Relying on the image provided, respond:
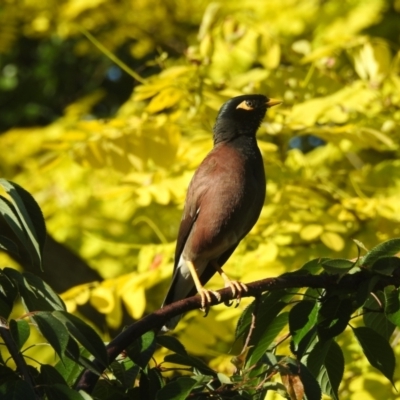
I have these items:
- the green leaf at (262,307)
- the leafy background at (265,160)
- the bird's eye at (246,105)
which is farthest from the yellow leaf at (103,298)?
the green leaf at (262,307)

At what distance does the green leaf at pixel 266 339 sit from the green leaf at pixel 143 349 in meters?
0.27

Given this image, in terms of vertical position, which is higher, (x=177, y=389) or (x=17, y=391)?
(x=17, y=391)

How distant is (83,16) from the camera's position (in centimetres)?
588

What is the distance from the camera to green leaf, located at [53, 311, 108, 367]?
1.66m

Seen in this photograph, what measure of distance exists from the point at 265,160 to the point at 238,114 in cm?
26

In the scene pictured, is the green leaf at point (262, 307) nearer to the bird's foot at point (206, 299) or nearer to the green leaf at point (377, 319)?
the bird's foot at point (206, 299)

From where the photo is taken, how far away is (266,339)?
7.07ft

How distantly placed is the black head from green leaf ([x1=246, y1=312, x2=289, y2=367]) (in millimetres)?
1505

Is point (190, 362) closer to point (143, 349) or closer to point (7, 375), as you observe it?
point (143, 349)

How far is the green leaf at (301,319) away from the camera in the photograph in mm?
2121

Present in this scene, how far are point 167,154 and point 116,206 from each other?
0.90 metres

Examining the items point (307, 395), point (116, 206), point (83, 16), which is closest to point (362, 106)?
point (116, 206)

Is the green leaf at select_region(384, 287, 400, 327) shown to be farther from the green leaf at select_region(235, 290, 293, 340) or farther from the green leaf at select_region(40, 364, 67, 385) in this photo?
the green leaf at select_region(40, 364, 67, 385)

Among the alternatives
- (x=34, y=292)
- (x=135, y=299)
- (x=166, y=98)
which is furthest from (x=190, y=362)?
(x=166, y=98)
